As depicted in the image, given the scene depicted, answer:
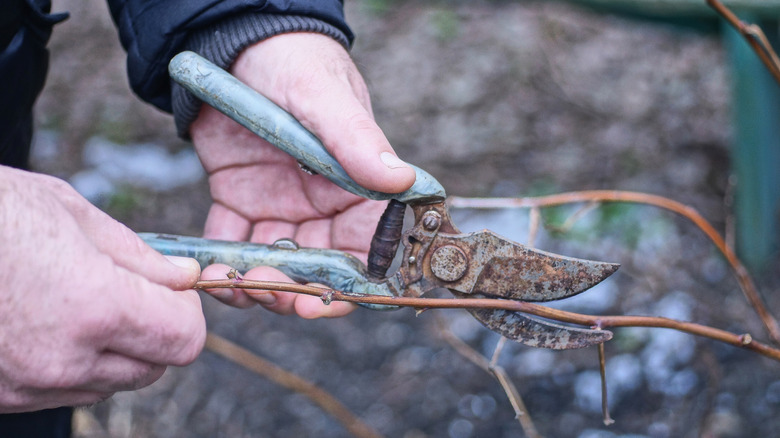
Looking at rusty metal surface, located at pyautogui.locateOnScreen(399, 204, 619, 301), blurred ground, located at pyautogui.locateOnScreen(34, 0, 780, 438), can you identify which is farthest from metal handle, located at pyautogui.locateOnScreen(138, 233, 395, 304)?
blurred ground, located at pyautogui.locateOnScreen(34, 0, 780, 438)

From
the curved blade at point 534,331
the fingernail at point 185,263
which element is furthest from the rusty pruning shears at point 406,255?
the fingernail at point 185,263

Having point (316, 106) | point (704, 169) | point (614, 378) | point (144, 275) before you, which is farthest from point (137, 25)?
point (704, 169)

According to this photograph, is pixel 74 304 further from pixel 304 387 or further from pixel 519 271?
pixel 304 387

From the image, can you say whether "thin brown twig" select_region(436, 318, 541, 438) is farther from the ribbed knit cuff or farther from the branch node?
the ribbed knit cuff

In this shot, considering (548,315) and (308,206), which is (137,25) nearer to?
(308,206)

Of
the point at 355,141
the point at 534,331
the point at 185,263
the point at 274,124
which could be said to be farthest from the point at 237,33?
the point at 534,331

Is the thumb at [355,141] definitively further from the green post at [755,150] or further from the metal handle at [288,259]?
the green post at [755,150]

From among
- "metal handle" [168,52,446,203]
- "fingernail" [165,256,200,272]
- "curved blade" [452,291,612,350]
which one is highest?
"metal handle" [168,52,446,203]
